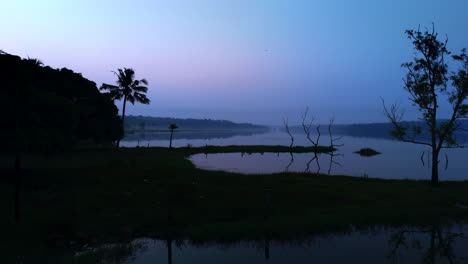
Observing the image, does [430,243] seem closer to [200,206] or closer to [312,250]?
[312,250]

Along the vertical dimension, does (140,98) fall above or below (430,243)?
above

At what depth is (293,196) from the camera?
19531 mm

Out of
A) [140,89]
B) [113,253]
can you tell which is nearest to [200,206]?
[113,253]

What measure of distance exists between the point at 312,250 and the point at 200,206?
23.8ft

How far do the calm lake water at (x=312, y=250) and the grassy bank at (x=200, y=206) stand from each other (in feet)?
3.05

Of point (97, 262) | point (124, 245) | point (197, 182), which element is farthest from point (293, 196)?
point (97, 262)

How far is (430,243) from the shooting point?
12.7 meters

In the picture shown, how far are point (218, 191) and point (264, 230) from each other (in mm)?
7022

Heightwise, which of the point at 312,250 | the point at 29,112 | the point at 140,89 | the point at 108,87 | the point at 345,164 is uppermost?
the point at 140,89

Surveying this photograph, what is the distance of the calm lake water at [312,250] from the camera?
1107 cm

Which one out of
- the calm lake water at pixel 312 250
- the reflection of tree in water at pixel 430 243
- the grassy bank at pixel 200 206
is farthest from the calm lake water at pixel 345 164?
the calm lake water at pixel 312 250

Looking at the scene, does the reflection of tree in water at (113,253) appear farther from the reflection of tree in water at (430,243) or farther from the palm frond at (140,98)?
the palm frond at (140,98)

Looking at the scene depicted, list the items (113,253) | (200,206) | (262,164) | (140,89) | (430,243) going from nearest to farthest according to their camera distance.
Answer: (113,253) → (430,243) → (200,206) → (262,164) → (140,89)

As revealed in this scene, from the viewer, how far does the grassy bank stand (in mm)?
13367
